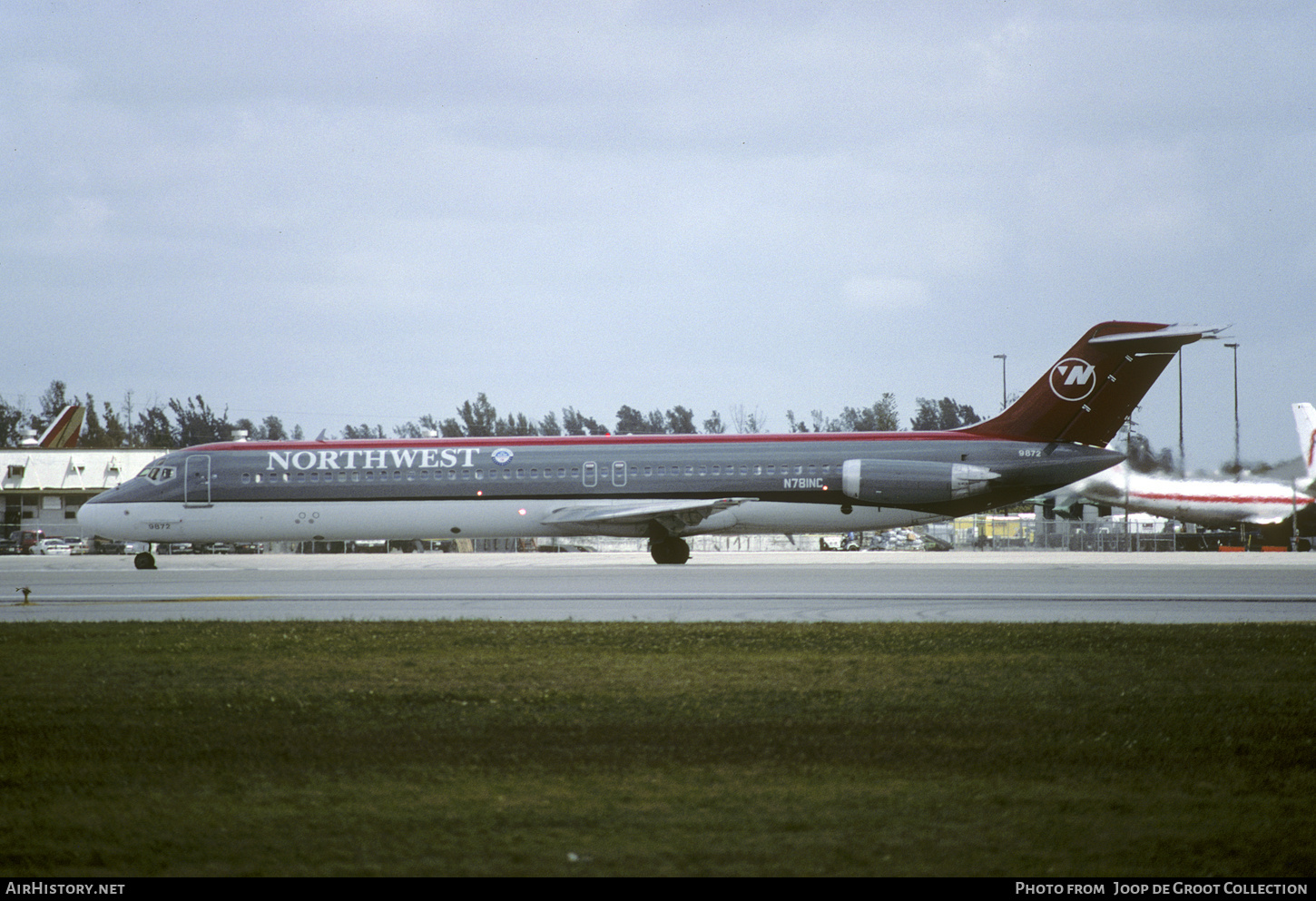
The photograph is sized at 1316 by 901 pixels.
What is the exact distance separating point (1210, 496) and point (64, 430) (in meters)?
69.8

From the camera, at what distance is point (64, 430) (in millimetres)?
78438

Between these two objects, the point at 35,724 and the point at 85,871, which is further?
A: the point at 35,724

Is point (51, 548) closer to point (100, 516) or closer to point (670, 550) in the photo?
point (100, 516)

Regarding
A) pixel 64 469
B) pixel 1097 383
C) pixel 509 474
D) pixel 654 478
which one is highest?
pixel 1097 383

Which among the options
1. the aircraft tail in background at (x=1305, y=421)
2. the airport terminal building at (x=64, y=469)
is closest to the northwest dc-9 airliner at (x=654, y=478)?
the aircraft tail in background at (x=1305, y=421)

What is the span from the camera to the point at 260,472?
3634 cm

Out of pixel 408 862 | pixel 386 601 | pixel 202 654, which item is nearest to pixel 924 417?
pixel 386 601

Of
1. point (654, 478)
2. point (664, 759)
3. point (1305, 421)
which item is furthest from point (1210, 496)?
point (664, 759)

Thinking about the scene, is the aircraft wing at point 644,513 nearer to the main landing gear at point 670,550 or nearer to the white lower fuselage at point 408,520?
the white lower fuselage at point 408,520

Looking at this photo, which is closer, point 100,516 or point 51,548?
point 100,516

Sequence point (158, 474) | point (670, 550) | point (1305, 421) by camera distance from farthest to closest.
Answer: point (1305, 421) < point (158, 474) < point (670, 550)

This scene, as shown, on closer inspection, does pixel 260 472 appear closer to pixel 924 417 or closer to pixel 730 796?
pixel 730 796

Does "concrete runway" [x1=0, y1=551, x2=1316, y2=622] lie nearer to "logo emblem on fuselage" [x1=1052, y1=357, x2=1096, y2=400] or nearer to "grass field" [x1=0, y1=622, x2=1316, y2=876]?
"grass field" [x1=0, y1=622, x2=1316, y2=876]

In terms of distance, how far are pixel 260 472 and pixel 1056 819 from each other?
110 ft
